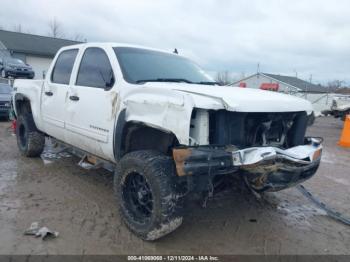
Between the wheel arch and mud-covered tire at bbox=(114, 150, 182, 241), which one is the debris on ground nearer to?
mud-covered tire at bbox=(114, 150, 182, 241)

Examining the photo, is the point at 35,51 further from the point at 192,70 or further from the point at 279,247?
the point at 279,247

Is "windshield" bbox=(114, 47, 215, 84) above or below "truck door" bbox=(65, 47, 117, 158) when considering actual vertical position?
above

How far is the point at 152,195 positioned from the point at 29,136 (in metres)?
3.92

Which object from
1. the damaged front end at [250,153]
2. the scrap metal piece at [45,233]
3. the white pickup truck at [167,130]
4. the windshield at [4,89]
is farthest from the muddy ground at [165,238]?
the windshield at [4,89]

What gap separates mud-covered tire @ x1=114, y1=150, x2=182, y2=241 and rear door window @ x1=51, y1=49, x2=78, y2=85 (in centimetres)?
204

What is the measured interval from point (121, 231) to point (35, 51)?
30293 millimetres

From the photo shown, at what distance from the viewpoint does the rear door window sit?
16.0 feet

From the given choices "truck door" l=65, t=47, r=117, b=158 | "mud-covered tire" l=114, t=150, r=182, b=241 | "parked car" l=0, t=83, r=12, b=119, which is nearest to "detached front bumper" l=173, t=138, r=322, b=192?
"mud-covered tire" l=114, t=150, r=182, b=241

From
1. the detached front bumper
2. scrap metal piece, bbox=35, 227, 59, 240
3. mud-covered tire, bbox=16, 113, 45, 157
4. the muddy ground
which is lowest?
the muddy ground

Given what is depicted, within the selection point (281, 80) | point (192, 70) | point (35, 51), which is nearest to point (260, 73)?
point (281, 80)

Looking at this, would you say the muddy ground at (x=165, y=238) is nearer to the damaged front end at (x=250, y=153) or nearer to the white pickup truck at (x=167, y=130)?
the white pickup truck at (x=167, y=130)

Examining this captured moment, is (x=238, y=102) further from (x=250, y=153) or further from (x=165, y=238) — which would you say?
(x=165, y=238)

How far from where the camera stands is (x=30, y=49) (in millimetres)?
30078

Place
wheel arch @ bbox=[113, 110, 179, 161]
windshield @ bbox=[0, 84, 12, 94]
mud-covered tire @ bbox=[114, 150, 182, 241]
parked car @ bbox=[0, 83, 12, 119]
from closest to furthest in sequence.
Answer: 1. mud-covered tire @ bbox=[114, 150, 182, 241]
2. wheel arch @ bbox=[113, 110, 179, 161]
3. parked car @ bbox=[0, 83, 12, 119]
4. windshield @ bbox=[0, 84, 12, 94]
